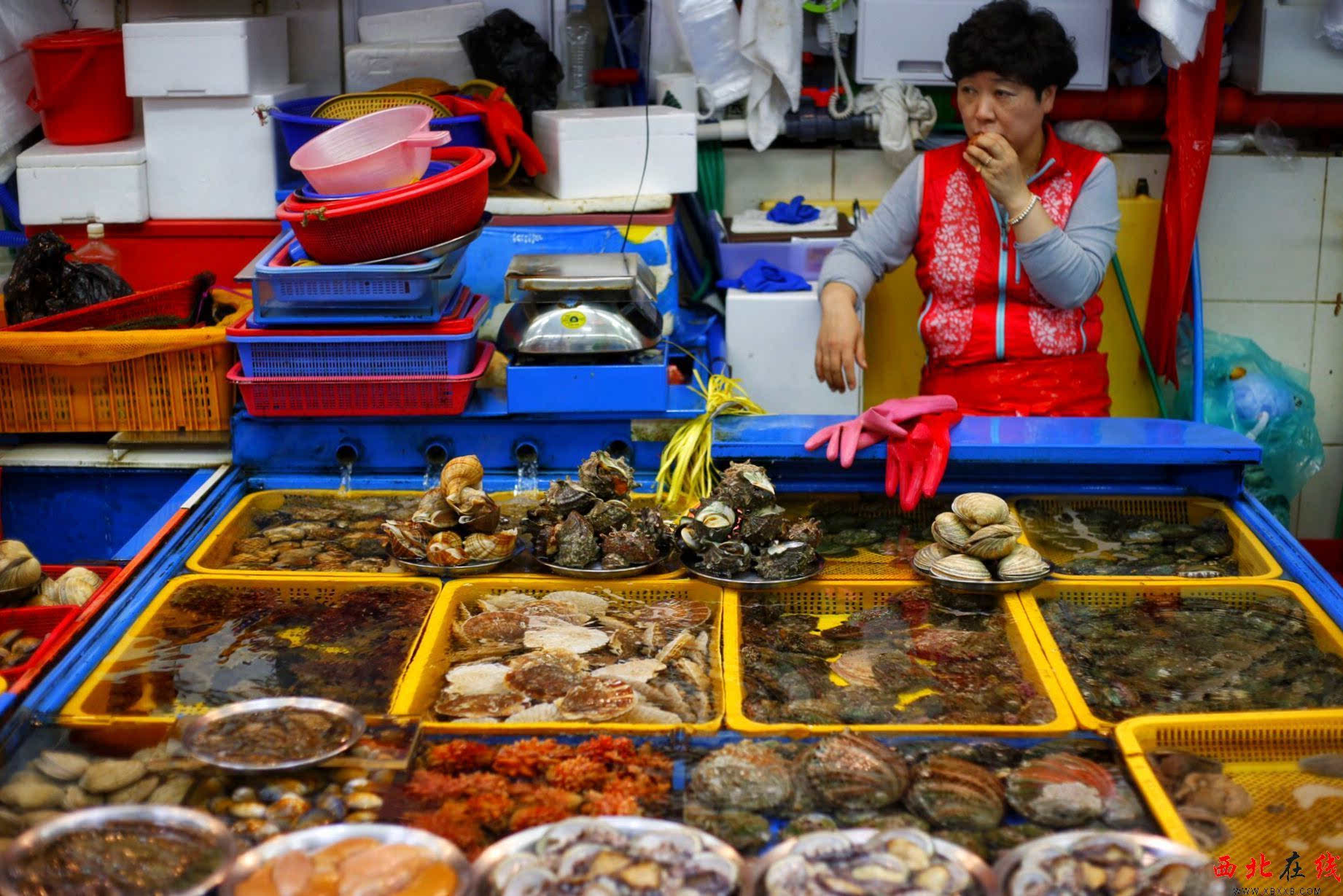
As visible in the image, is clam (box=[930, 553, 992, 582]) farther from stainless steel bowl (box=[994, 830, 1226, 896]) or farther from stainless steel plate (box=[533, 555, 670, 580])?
stainless steel bowl (box=[994, 830, 1226, 896])

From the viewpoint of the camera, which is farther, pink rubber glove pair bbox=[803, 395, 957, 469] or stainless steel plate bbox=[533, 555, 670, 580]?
pink rubber glove pair bbox=[803, 395, 957, 469]

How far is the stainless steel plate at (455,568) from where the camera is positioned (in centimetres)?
262

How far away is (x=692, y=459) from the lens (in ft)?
9.80

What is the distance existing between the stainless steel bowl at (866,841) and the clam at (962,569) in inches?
33.5

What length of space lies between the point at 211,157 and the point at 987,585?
2.95 metres

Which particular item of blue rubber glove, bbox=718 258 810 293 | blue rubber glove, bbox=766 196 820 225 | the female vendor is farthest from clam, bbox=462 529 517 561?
blue rubber glove, bbox=766 196 820 225

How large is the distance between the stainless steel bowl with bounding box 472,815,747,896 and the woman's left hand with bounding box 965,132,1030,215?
209 centimetres

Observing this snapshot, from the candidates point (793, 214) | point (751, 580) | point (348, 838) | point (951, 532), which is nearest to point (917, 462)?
point (951, 532)

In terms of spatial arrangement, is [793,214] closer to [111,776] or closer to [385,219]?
[385,219]

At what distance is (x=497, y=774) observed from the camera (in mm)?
1955

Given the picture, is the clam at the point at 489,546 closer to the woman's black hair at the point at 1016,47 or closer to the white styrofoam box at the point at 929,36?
the woman's black hair at the point at 1016,47

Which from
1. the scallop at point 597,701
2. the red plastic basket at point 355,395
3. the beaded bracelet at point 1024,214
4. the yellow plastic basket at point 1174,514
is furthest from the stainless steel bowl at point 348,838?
the beaded bracelet at point 1024,214

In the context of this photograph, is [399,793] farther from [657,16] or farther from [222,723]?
[657,16]

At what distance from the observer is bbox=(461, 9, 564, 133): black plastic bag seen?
14.3 feet
